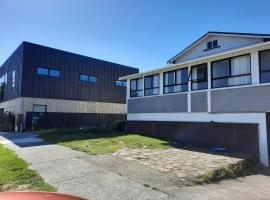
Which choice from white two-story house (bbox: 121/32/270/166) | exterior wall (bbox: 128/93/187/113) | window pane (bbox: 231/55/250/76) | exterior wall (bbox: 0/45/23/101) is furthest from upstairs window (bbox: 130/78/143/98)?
exterior wall (bbox: 0/45/23/101)

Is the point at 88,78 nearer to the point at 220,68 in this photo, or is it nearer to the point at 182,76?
the point at 182,76

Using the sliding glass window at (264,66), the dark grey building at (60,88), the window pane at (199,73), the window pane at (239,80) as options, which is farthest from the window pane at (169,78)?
the dark grey building at (60,88)

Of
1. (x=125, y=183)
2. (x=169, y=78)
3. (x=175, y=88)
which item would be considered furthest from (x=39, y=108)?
(x=125, y=183)

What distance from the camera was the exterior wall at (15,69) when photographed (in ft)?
A: 82.4

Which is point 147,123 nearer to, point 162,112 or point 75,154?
point 162,112

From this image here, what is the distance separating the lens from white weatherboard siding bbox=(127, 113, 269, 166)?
10759 millimetres

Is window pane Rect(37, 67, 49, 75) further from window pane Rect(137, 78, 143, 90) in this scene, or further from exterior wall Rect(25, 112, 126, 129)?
window pane Rect(137, 78, 143, 90)

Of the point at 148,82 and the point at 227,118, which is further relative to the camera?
the point at 148,82

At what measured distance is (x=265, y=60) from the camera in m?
11.3

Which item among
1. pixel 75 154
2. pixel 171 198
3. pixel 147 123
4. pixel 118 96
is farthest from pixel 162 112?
pixel 118 96

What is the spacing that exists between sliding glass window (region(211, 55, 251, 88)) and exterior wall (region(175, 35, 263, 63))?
3130mm

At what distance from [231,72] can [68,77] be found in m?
19.1

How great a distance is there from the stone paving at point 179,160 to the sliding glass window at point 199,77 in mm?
4363

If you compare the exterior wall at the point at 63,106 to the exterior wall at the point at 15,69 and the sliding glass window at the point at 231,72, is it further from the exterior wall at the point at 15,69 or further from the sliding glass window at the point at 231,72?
the sliding glass window at the point at 231,72
